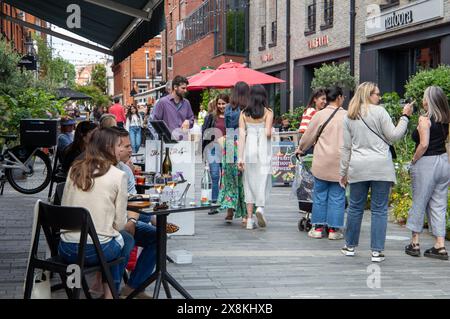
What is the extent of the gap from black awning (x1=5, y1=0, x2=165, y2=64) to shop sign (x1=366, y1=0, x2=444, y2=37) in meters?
7.95

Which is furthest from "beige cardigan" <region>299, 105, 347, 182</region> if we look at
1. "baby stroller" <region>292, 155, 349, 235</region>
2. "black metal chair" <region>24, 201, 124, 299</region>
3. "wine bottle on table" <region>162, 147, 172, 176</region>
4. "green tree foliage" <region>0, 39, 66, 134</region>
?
"green tree foliage" <region>0, 39, 66, 134</region>

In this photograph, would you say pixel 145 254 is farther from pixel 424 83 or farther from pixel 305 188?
pixel 424 83

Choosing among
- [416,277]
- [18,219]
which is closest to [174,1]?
[18,219]

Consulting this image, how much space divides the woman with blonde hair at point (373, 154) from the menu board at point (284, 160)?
282 inches

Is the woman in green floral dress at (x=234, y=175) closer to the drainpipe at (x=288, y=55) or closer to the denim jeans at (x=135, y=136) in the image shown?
the denim jeans at (x=135, y=136)

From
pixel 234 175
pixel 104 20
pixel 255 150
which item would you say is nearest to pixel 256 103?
pixel 255 150

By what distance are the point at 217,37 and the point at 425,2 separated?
18373 mm

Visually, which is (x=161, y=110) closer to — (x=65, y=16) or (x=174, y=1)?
(x=65, y=16)

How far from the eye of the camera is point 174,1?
51.5 m

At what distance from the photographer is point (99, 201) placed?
4.79m

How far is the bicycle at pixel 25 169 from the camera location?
42.1 ft

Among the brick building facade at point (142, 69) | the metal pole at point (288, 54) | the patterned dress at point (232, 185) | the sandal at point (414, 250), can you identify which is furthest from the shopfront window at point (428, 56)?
the brick building facade at point (142, 69)

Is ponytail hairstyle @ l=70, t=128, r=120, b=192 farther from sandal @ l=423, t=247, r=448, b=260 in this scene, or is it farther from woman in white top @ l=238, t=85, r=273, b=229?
woman in white top @ l=238, t=85, r=273, b=229

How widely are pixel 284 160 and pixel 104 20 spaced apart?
15.9 ft
